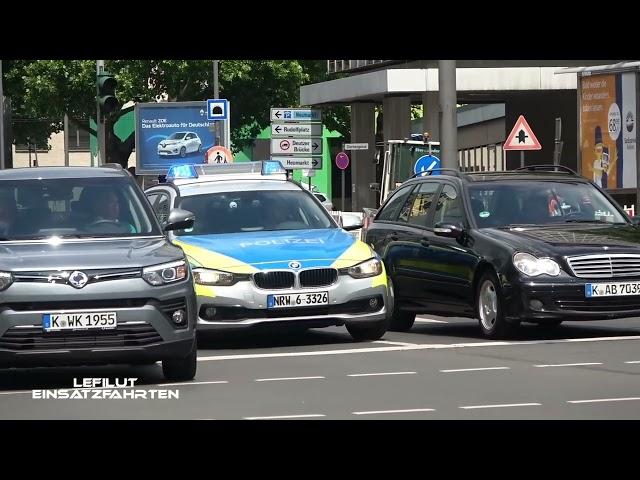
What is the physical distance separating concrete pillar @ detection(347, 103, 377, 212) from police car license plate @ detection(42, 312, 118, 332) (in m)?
53.5

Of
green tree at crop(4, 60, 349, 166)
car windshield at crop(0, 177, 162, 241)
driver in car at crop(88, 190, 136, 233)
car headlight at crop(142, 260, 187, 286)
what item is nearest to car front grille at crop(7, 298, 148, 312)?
car headlight at crop(142, 260, 187, 286)

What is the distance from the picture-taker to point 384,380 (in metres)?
12.7

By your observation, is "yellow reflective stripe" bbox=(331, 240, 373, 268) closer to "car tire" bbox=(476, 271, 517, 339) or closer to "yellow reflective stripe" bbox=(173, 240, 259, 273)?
"yellow reflective stripe" bbox=(173, 240, 259, 273)

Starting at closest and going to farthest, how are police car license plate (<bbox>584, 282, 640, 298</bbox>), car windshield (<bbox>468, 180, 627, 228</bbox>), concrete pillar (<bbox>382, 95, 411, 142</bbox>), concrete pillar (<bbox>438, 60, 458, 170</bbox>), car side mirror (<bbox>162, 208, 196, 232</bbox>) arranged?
car side mirror (<bbox>162, 208, 196, 232</bbox>)
police car license plate (<bbox>584, 282, 640, 298</bbox>)
car windshield (<bbox>468, 180, 627, 228</bbox>)
concrete pillar (<bbox>438, 60, 458, 170</bbox>)
concrete pillar (<bbox>382, 95, 411, 142</bbox>)

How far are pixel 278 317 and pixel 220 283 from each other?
624 mm

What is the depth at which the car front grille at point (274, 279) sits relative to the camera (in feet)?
51.5

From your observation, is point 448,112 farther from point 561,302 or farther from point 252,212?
point 561,302

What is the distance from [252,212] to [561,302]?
3.44 m

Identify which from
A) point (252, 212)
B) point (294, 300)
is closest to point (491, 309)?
point (294, 300)

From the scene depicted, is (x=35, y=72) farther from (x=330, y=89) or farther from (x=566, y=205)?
(x=566, y=205)

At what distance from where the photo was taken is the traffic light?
2748 centimetres
